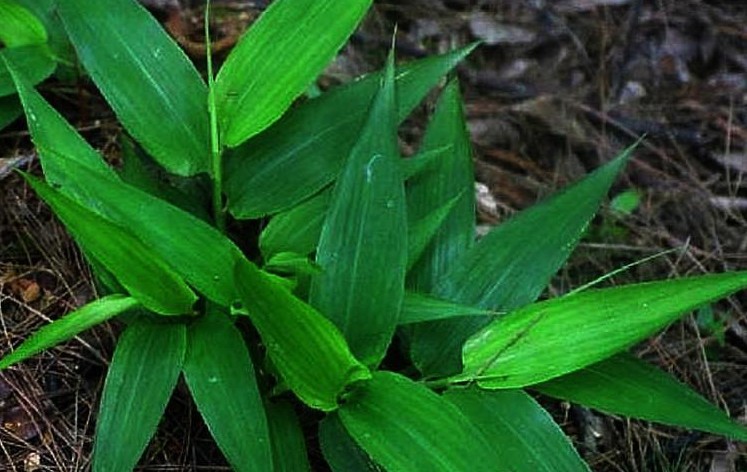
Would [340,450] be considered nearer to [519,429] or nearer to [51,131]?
[519,429]

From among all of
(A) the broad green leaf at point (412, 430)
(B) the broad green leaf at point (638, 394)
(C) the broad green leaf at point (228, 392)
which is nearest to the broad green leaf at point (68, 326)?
(C) the broad green leaf at point (228, 392)

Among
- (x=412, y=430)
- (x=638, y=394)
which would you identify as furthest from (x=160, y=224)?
(x=638, y=394)

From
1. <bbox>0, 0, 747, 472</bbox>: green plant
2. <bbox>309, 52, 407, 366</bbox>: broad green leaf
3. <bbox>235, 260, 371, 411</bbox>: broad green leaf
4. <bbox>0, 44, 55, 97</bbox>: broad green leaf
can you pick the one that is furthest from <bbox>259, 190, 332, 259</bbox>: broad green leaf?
<bbox>0, 44, 55, 97</bbox>: broad green leaf

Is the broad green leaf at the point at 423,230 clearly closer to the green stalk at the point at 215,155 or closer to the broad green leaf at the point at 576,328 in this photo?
the broad green leaf at the point at 576,328

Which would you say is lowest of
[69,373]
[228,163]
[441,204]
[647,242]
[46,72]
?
[647,242]

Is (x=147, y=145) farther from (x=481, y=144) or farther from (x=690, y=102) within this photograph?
(x=690, y=102)

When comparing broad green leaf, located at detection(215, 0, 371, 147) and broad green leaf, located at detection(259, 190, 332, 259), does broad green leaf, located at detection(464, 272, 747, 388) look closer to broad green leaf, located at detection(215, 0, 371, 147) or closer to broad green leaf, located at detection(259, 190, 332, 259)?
broad green leaf, located at detection(259, 190, 332, 259)

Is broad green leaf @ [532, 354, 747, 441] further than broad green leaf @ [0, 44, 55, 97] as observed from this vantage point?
No

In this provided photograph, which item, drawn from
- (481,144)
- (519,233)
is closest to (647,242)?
(481,144)
